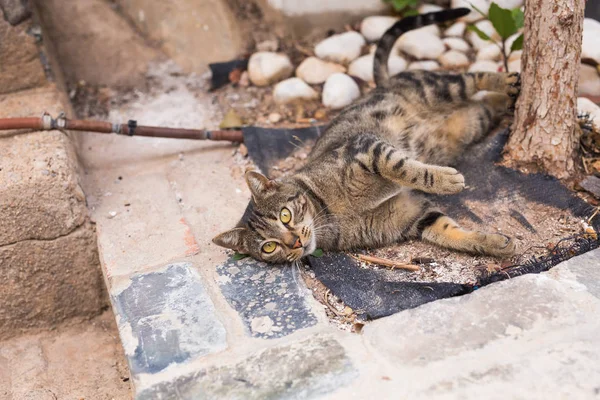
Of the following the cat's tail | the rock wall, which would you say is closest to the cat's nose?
the rock wall

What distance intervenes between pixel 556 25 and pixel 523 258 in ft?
3.73

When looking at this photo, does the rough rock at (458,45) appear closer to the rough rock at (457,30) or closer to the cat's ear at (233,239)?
the rough rock at (457,30)

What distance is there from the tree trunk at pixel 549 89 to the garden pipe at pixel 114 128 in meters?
1.70

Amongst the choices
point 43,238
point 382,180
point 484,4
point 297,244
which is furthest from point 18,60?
point 484,4

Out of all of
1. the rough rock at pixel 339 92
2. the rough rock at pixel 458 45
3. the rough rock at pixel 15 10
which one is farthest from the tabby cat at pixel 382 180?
the rough rock at pixel 15 10

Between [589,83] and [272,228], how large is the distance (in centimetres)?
243

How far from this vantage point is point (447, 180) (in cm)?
273

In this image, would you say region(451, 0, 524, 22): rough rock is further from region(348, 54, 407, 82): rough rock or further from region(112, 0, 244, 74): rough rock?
region(112, 0, 244, 74): rough rock

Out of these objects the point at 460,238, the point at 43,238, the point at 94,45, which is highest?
the point at 460,238

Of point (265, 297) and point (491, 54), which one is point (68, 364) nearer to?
point (265, 297)

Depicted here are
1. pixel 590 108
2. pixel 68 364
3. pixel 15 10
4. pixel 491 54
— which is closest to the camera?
pixel 68 364

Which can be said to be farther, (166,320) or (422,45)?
(422,45)

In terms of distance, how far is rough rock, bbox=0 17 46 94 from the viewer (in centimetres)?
370

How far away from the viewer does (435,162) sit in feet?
11.0
